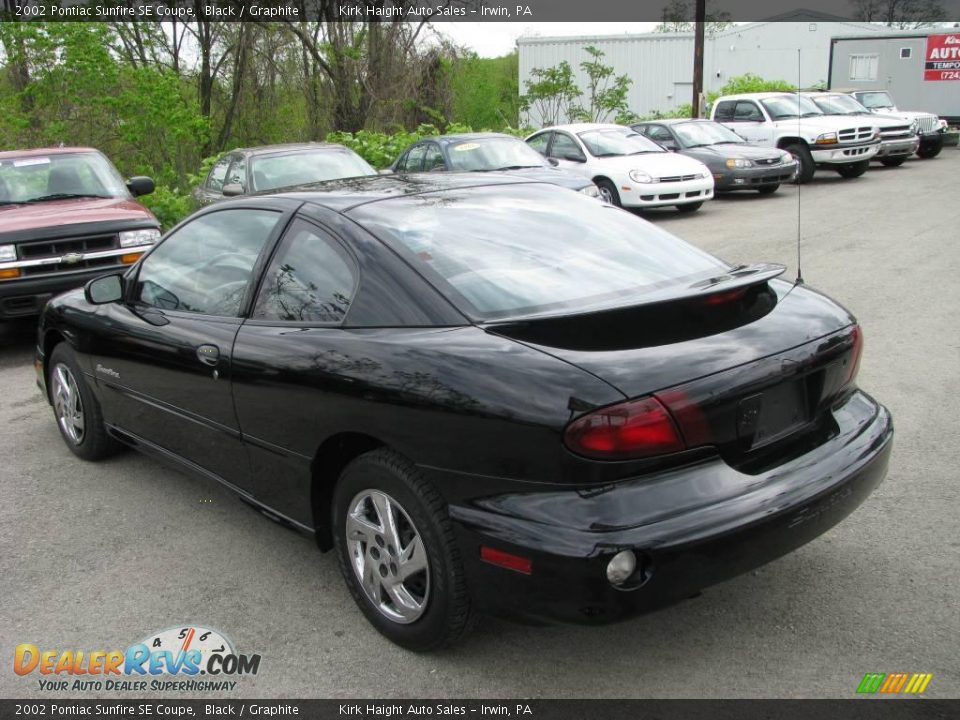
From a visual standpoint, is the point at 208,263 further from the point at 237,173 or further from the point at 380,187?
the point at 237,173

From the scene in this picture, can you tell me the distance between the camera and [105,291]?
450 centimetres

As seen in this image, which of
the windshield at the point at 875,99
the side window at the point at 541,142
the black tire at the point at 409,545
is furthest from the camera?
the windshield at the point at 875,99

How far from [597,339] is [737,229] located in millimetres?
10896

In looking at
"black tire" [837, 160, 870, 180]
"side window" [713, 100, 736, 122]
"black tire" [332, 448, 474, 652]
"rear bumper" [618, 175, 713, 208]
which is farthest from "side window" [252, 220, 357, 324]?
"side window" [713, 100, 736, 122]

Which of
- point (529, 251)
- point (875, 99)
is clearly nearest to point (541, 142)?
point (875, 99)

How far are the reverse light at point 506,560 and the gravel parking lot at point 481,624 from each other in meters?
0.53

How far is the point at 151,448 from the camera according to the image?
4.45 metres

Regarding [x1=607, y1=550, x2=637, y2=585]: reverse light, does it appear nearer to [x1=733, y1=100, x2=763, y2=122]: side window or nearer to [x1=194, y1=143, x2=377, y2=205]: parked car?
[x1=194, y1=143, x2=377, y2=205]: parked car

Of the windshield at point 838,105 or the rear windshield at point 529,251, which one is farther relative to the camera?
the windshield at point 838,105

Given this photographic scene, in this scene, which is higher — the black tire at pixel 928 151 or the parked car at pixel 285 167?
the parked car at pixel 285 167

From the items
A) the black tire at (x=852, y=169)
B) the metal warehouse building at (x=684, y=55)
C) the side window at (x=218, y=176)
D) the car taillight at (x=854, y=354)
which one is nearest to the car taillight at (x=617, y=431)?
the car taillight at (x=854, y=354)

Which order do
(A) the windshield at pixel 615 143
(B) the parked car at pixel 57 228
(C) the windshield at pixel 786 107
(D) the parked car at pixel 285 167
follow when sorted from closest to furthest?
(B) the parked car at pixel 57 228, (D) the parked car at pixel 285 167, (A) the windshield at pixel 615 143, (C) the windshield at pixel 786 107

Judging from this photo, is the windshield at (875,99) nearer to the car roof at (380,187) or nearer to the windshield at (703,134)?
the windshield at (703,134)

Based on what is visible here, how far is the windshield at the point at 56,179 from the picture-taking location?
8.91 meters
